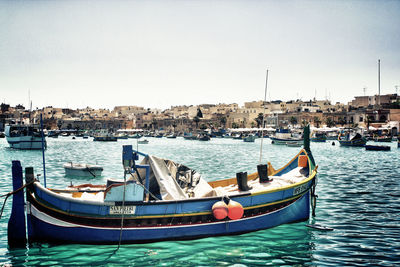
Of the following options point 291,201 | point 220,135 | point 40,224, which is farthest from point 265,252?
point 220,135

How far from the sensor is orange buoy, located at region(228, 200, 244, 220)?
38.1 feet

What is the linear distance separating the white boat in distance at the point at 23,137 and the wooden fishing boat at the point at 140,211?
5985cm

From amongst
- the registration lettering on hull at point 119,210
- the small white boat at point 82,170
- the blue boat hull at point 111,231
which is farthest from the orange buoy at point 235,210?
the small white boat at point 82,170

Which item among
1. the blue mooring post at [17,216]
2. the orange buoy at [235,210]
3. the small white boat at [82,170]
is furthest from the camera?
the small white boat at [82,170]

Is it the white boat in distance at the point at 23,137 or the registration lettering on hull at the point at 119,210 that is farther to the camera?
the white boat in distance at the point at 23,137

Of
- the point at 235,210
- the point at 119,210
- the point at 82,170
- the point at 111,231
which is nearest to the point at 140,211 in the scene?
the point at 119,210

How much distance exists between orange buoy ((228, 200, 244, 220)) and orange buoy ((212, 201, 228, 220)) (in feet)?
0.53

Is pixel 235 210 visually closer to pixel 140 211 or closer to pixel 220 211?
pixel 220 211

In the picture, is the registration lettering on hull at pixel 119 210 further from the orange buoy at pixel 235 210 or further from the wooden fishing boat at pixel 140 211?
the orange buoy at pixel 235 210

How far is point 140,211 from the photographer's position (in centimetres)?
1115

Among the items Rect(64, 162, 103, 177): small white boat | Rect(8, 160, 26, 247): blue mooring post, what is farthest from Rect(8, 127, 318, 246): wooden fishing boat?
Rect(64, 162, 103, 177): small white boat

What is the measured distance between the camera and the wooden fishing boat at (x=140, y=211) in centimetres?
1098

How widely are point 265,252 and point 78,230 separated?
19.0 ft

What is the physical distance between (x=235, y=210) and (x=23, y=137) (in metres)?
65.6
